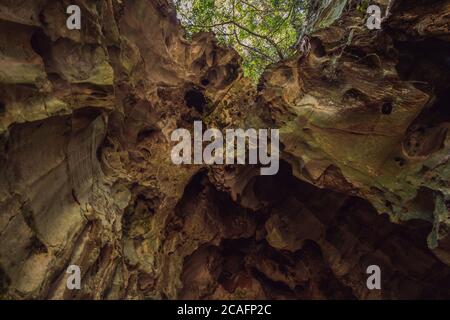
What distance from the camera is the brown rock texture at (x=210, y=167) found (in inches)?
179

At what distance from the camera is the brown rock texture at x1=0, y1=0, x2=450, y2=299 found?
4.55 m

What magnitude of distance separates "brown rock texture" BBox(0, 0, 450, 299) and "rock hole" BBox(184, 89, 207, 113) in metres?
0.03

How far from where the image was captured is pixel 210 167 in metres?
7.79

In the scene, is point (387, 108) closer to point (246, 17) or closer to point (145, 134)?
→ point (145, 134)

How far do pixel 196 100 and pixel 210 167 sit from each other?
163 cm

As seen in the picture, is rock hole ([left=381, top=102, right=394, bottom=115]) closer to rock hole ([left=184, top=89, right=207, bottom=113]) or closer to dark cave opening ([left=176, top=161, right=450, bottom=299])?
dark cave opening ([left=176, top=161, right=450, bottom=299])

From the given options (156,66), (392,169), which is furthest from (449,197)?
(156,66)

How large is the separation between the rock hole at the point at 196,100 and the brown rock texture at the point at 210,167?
3 centimetres

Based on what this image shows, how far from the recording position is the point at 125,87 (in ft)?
20.7

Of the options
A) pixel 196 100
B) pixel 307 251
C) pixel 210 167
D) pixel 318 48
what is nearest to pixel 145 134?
pixel 196 100

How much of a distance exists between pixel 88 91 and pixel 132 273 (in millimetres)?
3845

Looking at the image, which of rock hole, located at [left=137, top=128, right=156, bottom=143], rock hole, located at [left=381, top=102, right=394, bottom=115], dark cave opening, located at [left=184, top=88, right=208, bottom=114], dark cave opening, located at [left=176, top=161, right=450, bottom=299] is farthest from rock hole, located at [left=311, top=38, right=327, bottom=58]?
rock hole, located at [left=137, top=128, right=156, bottom=143]

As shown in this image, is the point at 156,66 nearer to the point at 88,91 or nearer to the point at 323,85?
the point at 88,91

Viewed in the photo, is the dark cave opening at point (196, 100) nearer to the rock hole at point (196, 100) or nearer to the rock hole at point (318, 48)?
the rock hole at point (196, 100)
